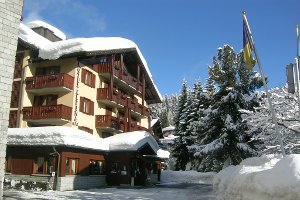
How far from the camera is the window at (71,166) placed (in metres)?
25.2

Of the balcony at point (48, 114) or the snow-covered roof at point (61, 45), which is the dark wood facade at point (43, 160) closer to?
the balcony at point (48, 114)

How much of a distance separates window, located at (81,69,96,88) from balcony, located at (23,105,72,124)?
10.9ft

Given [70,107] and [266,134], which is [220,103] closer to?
[266,134]

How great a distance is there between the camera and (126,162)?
30234 millimetres

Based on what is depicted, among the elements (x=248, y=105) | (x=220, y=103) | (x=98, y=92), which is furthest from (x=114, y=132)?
(x=248, y=105)

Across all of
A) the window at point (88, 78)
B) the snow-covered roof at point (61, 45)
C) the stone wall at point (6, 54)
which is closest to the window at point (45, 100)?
the window at point (88, 78)

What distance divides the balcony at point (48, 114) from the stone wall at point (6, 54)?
12528mm

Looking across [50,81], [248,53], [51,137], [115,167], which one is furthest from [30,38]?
[248,53]

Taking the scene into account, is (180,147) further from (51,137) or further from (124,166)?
(51,137)

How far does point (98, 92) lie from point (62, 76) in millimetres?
5186

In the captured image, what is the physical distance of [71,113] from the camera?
2956cm

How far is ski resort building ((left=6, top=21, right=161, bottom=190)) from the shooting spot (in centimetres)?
2512

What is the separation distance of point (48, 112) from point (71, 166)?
218 inches

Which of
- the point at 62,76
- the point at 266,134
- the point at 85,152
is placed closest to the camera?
the point at 266,134
